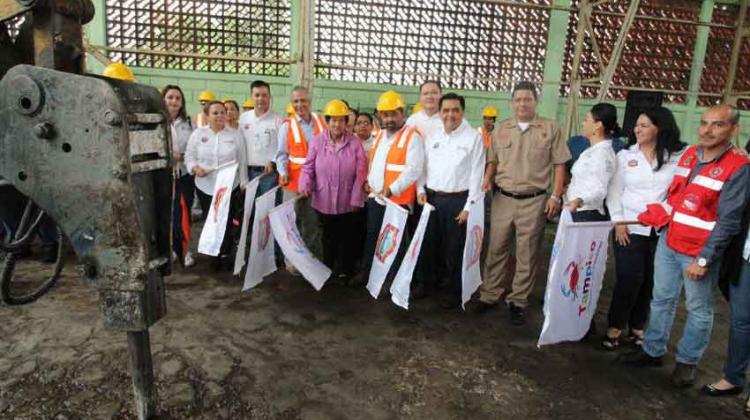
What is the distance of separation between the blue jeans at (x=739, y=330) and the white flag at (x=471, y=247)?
1.66 m

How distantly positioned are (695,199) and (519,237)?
4.06 feet

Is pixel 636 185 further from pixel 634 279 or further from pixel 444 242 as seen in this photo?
pixel 444 242

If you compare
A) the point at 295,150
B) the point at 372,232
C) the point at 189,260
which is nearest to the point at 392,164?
the point at 372,232

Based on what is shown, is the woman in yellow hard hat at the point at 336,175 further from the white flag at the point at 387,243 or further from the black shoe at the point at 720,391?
the black shoe at the point at 720,391

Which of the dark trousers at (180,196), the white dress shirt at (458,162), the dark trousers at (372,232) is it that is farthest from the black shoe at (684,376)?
the dark trousers at (180,196)

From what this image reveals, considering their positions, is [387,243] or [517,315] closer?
[517,315]

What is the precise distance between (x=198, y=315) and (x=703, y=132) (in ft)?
11.3

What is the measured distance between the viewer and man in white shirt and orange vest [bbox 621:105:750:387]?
2.46 meters

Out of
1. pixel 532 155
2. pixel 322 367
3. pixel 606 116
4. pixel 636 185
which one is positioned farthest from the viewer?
pixel 532 155

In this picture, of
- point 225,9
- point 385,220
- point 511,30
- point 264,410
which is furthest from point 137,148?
point 511,30

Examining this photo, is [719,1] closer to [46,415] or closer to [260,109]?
[260,109]

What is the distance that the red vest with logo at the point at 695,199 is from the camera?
251cm

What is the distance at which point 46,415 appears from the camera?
7.25ft

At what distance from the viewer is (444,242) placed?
13.4 feet
